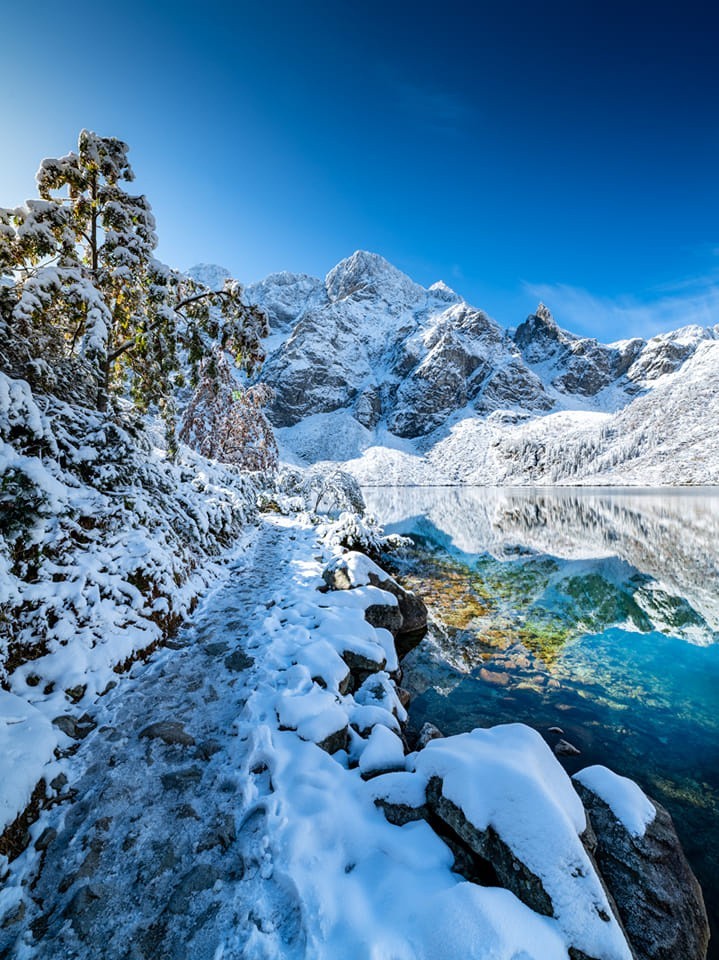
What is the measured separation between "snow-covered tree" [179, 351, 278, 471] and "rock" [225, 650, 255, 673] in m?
20.0

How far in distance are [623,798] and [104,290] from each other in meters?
11.2

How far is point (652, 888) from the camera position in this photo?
2.93 meters

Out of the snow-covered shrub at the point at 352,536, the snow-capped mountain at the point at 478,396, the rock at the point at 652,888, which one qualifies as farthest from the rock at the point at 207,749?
the snow-capped mountain at the point at 478,396

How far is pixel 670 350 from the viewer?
145000mm

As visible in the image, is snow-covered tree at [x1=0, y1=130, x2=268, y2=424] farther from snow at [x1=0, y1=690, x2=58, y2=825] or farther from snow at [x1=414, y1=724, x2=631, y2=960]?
snow at [x1=414, y1=724, x2=631, y2=960]

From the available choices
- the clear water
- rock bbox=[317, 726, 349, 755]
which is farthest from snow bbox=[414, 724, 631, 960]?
the clear water

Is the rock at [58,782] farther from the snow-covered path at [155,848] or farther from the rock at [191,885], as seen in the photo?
the rock at [191,885]

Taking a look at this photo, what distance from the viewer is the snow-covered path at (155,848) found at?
2.20 meters

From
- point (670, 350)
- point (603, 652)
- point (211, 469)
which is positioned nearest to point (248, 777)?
point (603, 652)

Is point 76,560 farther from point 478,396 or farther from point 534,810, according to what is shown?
point 478,396

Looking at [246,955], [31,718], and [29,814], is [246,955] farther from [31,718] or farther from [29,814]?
[31,718]

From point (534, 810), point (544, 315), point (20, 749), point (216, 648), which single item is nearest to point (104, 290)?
point (216, 648)

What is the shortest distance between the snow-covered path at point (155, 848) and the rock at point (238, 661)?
0.46m

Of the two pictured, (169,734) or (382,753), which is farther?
(169,734)
